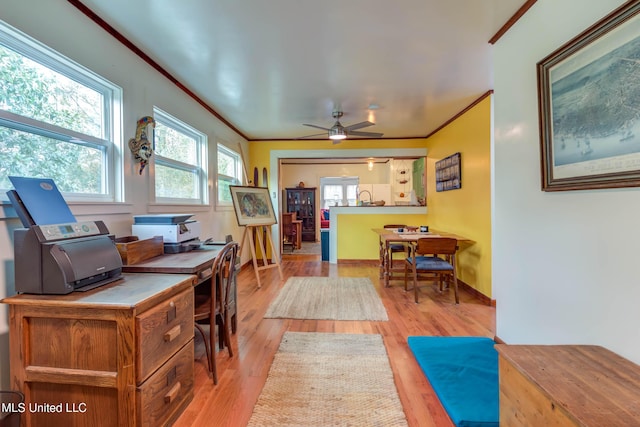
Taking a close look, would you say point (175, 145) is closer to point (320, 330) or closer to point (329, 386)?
point (320, 330)

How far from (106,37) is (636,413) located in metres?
3.46

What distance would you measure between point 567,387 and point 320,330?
1.90 m

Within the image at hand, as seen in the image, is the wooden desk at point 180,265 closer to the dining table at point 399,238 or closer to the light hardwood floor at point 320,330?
the light hardwood floor at point 320,330

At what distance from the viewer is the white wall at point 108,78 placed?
148cm

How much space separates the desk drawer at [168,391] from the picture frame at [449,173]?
12.6ft

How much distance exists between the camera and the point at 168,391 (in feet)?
4.78

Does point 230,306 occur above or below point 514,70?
below

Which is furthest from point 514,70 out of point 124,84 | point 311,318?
point 124,84

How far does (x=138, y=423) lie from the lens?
1.24 meters

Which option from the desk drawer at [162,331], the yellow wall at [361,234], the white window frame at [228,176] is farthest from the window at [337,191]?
the desk drawer at [162,331]

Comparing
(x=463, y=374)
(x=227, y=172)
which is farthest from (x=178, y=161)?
(x=463, y=374)

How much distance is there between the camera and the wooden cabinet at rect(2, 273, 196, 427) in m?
1.22

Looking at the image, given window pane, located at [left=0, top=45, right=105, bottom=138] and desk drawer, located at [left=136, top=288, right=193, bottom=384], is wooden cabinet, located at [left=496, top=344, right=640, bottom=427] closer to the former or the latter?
desk drawer, located at [left=136, top=288, right=193, bottom=384]

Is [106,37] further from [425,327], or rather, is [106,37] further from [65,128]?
[425,327]
